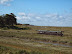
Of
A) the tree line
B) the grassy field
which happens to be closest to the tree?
the tree line

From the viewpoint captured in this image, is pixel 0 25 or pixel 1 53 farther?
pixel 0 25

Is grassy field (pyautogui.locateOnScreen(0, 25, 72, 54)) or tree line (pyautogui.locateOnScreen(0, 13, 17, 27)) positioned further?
tree line (pyautogui.locateOnScreen(0, 13, 17, 27))

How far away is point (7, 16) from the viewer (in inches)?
4050

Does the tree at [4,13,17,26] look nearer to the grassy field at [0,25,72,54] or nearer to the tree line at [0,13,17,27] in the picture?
the tree line at [0,13,17,27]

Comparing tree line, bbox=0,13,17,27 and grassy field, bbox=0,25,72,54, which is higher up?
tree line, bbox=0,13,17,27

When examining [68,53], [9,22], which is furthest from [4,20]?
[68,53]

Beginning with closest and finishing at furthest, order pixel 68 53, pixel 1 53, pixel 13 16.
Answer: pixel 1 53 < pixel 68 53 < pixel 13 16

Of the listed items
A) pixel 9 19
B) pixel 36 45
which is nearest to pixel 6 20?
pixel 9 19

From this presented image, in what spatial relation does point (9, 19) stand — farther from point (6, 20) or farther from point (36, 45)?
point (36, 45)

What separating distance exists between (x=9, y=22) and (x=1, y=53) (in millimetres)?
85145

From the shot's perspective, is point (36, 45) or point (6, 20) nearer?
point (36, 45)

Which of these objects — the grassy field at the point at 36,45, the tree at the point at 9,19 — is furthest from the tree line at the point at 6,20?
the grassy field at the point at 36,45

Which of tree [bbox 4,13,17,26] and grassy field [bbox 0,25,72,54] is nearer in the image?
grassy field [bbox 0,25,72,54]

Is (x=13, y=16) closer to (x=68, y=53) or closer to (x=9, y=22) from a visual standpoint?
(x=9, y=22)
